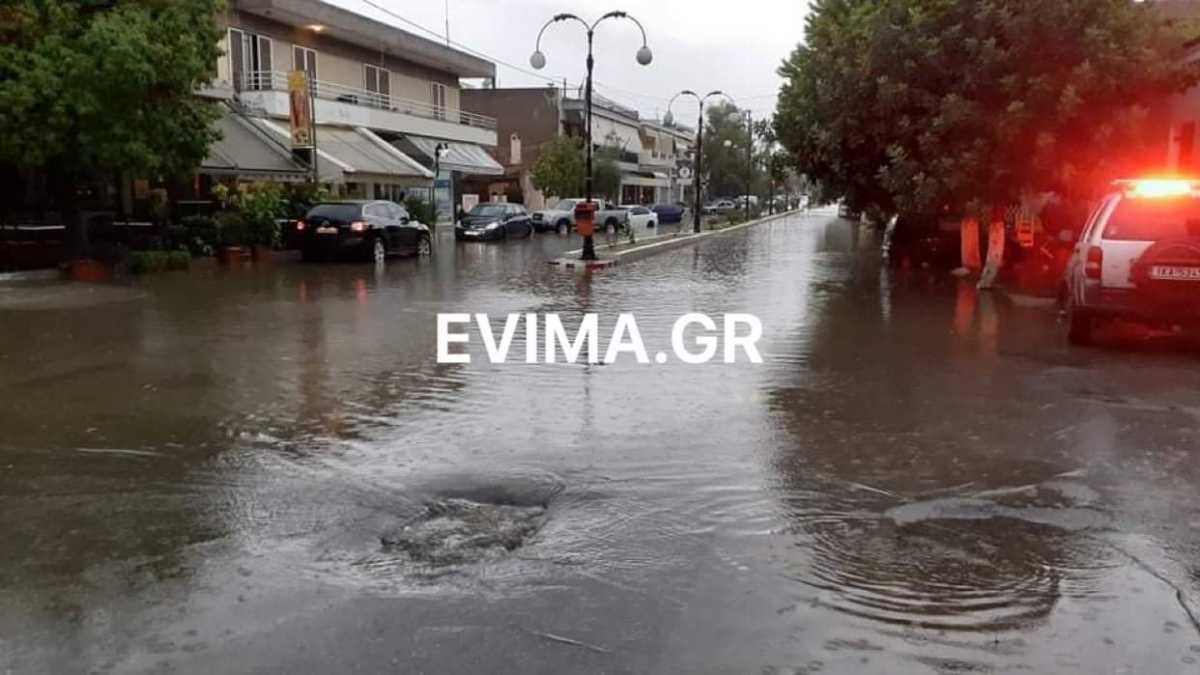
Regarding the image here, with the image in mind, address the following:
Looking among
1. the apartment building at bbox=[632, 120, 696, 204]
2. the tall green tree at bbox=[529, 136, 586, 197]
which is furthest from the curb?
the apartment building at bbox=[632, 120, 696, 204]

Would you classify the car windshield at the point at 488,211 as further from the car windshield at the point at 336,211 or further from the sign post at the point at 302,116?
the car windshield at the point at 336,211

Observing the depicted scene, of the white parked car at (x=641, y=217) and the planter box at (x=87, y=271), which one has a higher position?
the white parked car at (x=641, y=217)

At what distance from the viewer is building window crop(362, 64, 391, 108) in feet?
138

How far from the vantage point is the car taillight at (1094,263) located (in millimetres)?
11383

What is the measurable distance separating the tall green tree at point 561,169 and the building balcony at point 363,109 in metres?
9.59

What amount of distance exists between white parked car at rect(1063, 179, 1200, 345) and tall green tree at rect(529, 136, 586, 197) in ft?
168

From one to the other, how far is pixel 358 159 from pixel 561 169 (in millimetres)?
27422

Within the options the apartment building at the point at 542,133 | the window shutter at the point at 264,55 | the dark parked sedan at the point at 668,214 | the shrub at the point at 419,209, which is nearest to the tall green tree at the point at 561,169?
the apartment building at the point at 542,133

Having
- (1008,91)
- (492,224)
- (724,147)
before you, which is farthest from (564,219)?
(724,147)

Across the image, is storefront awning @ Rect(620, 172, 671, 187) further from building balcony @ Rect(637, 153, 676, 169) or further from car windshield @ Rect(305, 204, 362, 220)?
Answer: car windshield @ Rect(305, 204, 362, 220)

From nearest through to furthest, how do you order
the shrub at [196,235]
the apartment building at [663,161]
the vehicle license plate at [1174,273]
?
the vehicle license plate at [1174,273] → the shrub at [196,235] → the apartment building at [663,161]

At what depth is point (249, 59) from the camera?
35.2m

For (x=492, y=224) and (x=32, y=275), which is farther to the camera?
(x=492, y=224)

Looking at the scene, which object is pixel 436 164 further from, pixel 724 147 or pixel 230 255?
pixel 724 147
